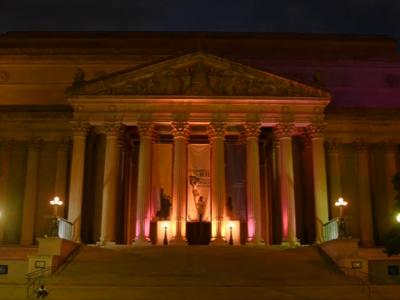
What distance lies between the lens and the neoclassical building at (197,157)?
40844mm

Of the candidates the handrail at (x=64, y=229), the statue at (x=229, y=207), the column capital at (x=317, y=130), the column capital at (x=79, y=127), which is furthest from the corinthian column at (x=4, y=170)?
the column capital at (x=317, y=130)

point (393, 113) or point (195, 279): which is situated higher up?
point (393, 113)

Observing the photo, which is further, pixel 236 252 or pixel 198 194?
pixel 198 194

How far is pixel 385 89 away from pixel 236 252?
27.9m

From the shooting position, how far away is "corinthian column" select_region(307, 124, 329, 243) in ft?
132

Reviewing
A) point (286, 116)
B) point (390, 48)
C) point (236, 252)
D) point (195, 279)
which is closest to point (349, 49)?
point (390, 48)

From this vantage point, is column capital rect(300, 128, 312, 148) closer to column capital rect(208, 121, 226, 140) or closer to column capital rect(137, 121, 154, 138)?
column capital rect(208, 121, 226, 140)

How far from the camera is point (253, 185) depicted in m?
40.9

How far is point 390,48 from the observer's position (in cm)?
5806

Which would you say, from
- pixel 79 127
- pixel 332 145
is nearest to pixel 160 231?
pixel 79 127

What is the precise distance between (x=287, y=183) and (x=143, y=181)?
10.1m

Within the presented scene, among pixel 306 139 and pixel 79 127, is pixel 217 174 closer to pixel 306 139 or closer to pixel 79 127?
pixel 306 139

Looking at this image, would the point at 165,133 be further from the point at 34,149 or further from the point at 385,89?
the point at 385,89

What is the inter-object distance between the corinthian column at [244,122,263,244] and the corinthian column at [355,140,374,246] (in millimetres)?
9380
